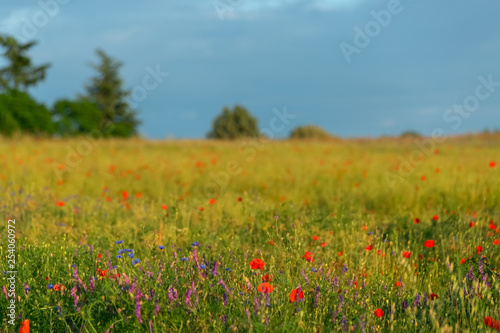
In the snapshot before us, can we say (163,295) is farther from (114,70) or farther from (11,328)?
(114,70)

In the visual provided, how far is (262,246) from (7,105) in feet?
90.1

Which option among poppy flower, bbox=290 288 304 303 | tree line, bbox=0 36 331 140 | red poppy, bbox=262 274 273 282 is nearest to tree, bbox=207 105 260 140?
tree line, bbox=0 36 331 140

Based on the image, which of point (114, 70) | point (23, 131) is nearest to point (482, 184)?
point (23, 131)

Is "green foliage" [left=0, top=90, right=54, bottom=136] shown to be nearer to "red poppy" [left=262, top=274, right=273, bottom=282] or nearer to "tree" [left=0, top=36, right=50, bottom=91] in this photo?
"tree" [left=0, top=36, right=50, bottom=91]

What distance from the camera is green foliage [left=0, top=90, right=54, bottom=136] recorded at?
88.7 feet

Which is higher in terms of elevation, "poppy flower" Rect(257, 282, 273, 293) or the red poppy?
"poppy flower" Rect(257, 282, 273, 293)

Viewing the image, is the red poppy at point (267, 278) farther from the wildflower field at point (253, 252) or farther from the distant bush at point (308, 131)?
the distant bush at point (308, 131)

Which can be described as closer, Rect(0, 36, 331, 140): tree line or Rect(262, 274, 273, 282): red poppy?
Rect(262, 274, 273, 282): red poppy

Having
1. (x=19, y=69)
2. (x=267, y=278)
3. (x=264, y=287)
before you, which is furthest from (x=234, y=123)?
(x=264, y=287)

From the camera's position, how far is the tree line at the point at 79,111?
27344 millimetres

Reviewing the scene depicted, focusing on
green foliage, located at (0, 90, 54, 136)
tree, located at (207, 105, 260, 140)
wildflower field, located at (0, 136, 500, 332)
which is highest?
tree, located at (207, 105, 260, 140)

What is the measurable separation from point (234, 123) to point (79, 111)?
2294 centimetres

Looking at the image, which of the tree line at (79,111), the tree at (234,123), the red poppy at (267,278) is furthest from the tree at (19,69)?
the red poppy at (267,278)

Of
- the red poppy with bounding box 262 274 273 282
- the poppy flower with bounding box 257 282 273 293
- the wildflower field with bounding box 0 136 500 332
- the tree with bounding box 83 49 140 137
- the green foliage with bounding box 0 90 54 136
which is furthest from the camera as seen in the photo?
the tree with bounding box 83 49 140 137
